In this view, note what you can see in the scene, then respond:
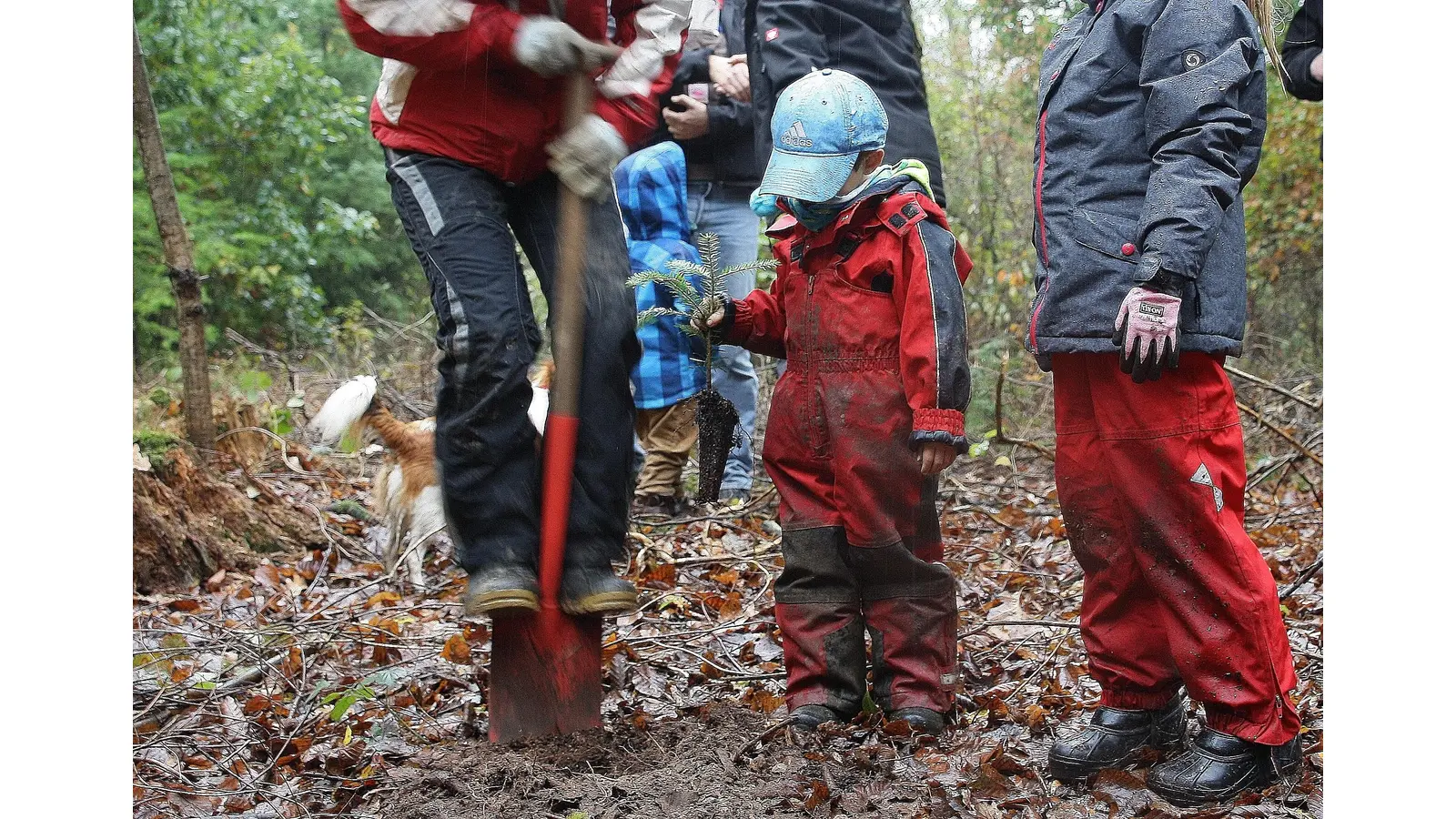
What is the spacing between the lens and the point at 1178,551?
8.24 feet

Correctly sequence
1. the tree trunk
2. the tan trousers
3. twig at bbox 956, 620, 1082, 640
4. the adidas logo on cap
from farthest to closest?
1. the tan trousers
2. the tree trunk
3. twig at bbox 956, 620, 1082, 640
4. the adidas logo on cap

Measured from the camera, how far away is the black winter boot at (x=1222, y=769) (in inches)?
95.5

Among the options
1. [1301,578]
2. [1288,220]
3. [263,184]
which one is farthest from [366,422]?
[1288,220]

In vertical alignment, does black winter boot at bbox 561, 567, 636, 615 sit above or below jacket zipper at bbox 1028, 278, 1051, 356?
below

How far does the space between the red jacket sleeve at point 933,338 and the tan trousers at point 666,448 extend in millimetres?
2215

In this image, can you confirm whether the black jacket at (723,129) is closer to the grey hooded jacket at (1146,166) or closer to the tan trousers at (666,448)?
the tan trousers at (666,448)

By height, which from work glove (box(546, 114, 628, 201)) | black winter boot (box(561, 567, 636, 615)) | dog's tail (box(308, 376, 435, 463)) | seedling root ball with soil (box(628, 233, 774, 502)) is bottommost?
black winter boot (box(561, 567, 636, 615))

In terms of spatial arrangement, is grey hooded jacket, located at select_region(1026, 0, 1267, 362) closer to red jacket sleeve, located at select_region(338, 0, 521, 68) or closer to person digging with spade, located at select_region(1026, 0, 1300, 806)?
person digging with spade, located at select_region(1026, 0, 1300, 806)

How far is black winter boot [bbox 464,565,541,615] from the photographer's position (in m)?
2.55

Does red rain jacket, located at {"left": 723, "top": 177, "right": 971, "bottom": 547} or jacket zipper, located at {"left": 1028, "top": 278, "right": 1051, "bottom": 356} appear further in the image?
red rain jacket, located at {"left": 723, "top": 177, "right": 971, "bottom": 547}

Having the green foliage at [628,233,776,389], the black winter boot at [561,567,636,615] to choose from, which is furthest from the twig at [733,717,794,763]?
the green foliage at [628,233,776,389]

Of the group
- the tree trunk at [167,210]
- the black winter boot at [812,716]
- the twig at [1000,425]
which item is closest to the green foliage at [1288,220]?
the twig at [1000,425]

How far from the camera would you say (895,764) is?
102 inches
